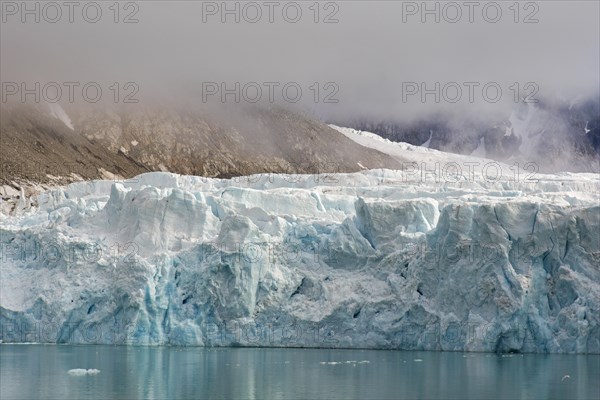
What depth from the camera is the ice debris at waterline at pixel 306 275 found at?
34531 mm

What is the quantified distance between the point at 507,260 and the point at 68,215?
17.9 m

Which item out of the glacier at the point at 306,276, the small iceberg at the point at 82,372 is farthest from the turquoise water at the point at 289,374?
the glacier at the point at 306,276

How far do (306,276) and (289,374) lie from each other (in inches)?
340

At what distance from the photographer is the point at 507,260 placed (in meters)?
34.8

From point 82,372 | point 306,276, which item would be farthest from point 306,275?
point 82,372

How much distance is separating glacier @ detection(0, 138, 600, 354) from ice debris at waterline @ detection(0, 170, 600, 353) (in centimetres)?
5

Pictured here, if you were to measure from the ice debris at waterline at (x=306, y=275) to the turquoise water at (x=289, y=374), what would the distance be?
87 centimetres

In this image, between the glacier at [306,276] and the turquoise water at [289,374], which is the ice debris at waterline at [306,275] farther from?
the turquoise water at [289,374]

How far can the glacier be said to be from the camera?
1359 inches

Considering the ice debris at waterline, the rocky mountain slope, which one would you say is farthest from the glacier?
the rocky mountain slope

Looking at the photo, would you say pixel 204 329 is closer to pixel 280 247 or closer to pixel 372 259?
pixel 280 247

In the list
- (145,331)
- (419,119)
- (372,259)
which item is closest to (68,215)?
(145,331)

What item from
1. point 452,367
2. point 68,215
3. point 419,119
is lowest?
point 452,367

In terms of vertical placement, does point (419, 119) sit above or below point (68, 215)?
above
